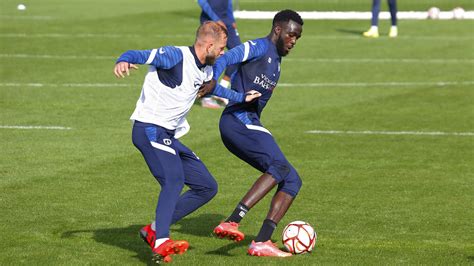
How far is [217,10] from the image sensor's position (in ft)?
70.0

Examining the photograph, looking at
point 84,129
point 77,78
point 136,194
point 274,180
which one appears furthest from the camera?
point 77,78

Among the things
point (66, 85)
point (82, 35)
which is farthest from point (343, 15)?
point (66, 85)

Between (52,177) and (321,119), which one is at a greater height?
(52,177)

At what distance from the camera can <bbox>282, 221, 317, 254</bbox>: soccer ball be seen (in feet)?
34.1

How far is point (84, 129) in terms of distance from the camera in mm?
17594

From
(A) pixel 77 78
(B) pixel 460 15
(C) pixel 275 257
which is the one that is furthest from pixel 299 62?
(C) pixel 275 257

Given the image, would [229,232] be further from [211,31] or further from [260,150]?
[211,31]

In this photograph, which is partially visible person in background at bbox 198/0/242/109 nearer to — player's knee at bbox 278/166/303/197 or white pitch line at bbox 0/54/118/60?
white pitch line at bbox 0/54/118/60

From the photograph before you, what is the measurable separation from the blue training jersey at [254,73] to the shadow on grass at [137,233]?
135cm

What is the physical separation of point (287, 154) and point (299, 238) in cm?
558

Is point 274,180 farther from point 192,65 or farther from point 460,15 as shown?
point 460,15

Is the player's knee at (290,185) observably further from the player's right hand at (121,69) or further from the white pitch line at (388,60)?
the white pitch line at (388,60)

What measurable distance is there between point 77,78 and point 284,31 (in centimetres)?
1279

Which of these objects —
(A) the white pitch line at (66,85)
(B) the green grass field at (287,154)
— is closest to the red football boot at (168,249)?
(B) the green grass field at (287,154)
